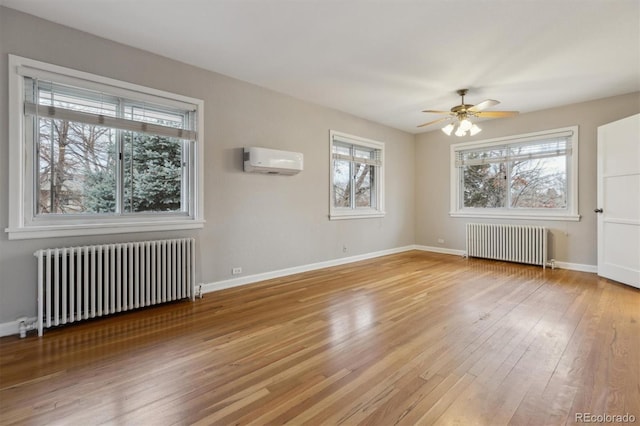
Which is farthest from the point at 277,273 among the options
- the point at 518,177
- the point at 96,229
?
the point at 518,177

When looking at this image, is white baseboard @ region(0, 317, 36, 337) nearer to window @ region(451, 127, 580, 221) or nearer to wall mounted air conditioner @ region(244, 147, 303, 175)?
wall mounted air conditioner @ region(244, 147, 303, 175)

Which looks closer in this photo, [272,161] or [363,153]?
[272,161]

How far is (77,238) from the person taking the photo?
2908 mm

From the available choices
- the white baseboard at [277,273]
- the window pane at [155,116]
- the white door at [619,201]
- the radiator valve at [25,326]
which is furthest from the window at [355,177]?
the radiator valve at [25,326]

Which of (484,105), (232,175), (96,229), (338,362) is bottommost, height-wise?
(338,362)

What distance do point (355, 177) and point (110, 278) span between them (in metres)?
4.34

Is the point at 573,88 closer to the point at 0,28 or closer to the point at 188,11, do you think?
the point at 188,11

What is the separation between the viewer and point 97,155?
3.10 meters

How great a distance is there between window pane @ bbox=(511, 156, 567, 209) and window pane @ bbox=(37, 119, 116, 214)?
6.49m

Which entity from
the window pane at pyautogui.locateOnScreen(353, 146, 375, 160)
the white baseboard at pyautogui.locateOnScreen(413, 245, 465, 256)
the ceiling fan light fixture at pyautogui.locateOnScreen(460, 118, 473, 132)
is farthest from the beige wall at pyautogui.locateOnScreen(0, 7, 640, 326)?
the ceiling fan light fixture at pyautogui.locateOnScreen(460, 118, 473, 132)

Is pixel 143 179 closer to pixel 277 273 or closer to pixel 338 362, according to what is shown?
pixel 277 273

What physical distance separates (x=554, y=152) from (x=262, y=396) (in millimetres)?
6072

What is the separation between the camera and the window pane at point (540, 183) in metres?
5.27

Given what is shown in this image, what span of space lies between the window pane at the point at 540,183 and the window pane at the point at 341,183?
317 centimetres
